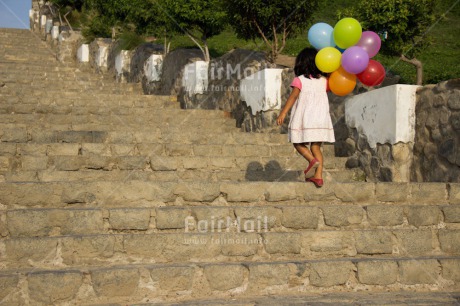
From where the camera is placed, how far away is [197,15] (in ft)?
37.7

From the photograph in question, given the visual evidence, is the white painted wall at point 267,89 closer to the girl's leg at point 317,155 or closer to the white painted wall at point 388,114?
the white painted wall at point 388,114

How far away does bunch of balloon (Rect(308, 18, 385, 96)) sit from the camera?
16.6ft

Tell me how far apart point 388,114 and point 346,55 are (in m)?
1.35

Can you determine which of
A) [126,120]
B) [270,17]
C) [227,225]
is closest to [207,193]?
[227,225]

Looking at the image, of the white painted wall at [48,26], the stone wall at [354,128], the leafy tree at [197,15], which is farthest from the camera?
the white painted wall at [48,26]

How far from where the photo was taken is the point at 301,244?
4230mm

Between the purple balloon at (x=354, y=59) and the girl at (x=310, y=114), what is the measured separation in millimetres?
316

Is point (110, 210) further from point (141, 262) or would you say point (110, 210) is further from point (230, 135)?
point (230, 135)

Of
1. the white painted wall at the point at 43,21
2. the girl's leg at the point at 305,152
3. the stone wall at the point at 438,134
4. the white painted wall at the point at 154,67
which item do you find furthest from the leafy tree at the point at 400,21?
the white painted wall at the point at 43,21

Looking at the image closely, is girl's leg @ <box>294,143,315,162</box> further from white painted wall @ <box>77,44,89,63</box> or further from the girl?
white painted wall @ <box>77,44,89,63</box>

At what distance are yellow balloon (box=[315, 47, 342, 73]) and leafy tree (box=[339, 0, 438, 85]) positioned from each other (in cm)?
455

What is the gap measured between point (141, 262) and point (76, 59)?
60.0 feet

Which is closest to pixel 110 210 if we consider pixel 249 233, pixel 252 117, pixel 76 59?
pixel 249 233

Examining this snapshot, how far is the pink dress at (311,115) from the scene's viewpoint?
5094 millimetres
